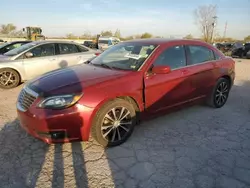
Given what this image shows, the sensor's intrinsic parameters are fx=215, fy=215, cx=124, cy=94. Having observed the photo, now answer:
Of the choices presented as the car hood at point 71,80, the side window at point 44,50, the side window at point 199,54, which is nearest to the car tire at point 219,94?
the side window at point 199,54

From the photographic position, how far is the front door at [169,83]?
346cm

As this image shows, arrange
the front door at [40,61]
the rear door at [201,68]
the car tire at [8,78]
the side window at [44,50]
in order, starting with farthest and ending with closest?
the side window at [44,50] → the front door at [40,61] → the car tire at [8,78] → the rear door at [201,68]

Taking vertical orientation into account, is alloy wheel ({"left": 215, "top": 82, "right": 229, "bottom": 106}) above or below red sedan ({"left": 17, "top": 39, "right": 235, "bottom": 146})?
below

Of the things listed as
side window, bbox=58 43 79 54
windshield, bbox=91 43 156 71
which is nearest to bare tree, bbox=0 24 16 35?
side window, bbox=58 43 79 54

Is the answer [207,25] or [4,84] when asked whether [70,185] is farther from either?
[207,25]

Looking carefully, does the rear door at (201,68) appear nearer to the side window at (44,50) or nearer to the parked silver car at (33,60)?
the parked silver car at (33,60)

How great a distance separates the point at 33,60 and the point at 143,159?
16.9 ft

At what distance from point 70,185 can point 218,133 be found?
2.59m

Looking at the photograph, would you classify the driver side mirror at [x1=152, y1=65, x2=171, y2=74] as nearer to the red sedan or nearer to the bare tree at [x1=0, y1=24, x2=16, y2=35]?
the red sedan

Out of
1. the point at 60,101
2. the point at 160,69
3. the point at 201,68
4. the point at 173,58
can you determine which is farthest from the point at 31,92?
the point at 201,68

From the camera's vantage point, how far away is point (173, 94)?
149 inches

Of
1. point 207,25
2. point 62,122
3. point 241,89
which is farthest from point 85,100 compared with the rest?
point 207,25

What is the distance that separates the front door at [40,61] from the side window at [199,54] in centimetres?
445

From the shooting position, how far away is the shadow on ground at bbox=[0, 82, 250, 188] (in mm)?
2494
